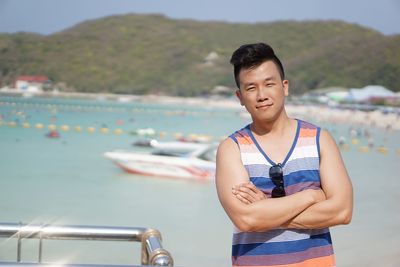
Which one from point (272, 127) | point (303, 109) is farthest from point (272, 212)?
point (303, 109)

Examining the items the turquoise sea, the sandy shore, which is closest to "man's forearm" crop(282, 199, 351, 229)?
the turquoise sea

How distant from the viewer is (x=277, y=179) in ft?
3.74

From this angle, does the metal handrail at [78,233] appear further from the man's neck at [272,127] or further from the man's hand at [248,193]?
the man's neck at [272,127]

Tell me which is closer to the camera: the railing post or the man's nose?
the railing post

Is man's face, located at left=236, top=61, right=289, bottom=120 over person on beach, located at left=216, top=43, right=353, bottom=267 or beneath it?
over

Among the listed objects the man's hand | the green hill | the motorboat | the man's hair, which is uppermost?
the green hill

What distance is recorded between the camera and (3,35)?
33.8 metres

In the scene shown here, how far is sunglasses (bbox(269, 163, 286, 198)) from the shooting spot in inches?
44.3

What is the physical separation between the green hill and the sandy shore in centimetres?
95

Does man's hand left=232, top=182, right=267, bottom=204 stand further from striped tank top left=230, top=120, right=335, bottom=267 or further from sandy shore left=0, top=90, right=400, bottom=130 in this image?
sandy shore left=0, top=90, right=400, bottom=130

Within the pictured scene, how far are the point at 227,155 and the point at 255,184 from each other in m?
0.07

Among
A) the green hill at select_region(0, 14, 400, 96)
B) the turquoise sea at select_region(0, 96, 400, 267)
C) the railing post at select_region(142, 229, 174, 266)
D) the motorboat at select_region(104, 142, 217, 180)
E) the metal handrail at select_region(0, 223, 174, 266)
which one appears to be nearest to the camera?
the railing post at select_region(142, 229, 174, 266)

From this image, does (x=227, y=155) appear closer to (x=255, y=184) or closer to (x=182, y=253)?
(x=255, y=184)

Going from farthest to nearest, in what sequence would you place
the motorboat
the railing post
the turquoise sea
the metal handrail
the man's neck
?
1. the motorboat
2. the turquoise sea
3. the man's neck
4. the metal handrail
5. the railing post
